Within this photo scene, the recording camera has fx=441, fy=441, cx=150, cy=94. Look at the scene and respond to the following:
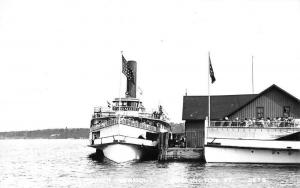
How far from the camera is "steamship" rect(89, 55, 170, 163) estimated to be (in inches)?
1666

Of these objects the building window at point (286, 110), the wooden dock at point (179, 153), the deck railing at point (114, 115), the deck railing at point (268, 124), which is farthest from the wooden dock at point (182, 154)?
the building window at point (286, 110)

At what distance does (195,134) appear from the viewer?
44.7 meters

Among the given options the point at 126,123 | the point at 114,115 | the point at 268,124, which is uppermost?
the point at 114,115

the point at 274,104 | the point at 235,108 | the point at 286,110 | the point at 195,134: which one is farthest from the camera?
the point at 235,108

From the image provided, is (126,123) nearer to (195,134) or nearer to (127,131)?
(127,131)

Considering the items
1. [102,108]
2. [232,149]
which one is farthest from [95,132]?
[232,149]

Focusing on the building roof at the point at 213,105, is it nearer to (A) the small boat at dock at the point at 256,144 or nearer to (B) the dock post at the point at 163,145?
(B) the dock post at the point at 163,145

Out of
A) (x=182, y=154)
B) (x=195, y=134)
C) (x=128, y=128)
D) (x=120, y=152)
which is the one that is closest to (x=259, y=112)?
(x=195, y=134)

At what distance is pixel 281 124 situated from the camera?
3831 cm

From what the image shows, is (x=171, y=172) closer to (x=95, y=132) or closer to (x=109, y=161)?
(x=109, y=161)

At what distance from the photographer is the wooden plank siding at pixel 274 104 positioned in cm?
4100

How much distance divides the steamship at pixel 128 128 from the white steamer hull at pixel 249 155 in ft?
29.3

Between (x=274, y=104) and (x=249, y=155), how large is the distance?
7024 millimetres

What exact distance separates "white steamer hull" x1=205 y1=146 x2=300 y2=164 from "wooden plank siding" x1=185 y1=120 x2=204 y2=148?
686cm
